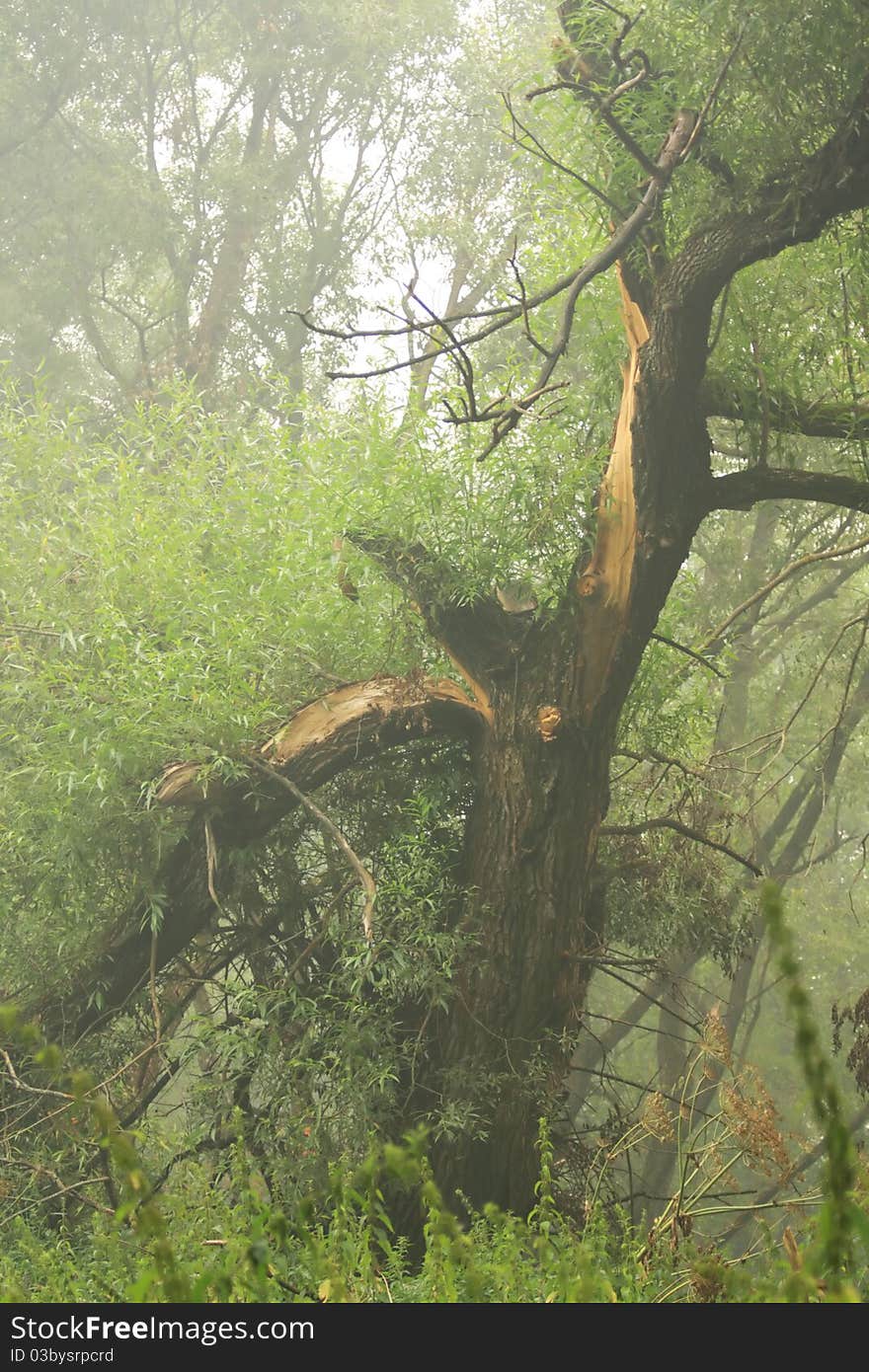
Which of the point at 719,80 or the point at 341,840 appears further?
the point at 341,840

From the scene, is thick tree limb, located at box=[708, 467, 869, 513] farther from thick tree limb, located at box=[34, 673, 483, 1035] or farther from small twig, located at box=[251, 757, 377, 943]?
small twig, located at box=[251, 757, 377, 943]

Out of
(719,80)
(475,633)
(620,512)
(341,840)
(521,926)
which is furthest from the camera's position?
(475,633)

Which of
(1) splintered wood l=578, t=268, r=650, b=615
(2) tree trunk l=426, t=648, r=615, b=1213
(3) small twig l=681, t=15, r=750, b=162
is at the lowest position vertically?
(2) tree trunk l=426, t=648, r=615, b=1213

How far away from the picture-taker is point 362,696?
221 inches

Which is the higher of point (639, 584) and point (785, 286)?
point (785, 286)

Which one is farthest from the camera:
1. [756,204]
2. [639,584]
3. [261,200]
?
[261,200]

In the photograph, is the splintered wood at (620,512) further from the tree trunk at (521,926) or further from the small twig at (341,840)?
the small twig at (341,840)

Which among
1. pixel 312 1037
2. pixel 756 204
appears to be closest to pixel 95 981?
pixel 312 1037

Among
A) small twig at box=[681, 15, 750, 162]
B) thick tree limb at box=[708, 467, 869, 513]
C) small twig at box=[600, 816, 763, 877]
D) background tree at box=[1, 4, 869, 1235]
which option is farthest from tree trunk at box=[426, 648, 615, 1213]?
small twig at box=[681, 15, 750, 162]

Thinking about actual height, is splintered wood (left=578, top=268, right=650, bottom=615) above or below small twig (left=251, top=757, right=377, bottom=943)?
above

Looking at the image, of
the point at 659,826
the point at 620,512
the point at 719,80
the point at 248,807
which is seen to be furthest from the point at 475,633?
the point at 719,80

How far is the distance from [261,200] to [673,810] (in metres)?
10.9

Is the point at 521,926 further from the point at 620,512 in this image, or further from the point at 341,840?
the point at 620,512

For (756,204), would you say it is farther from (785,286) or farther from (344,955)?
(344,955)
